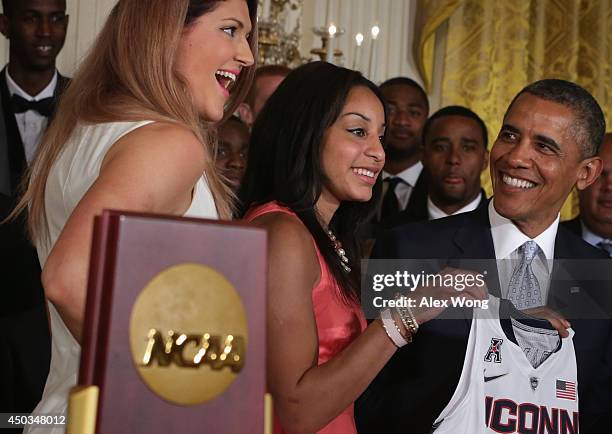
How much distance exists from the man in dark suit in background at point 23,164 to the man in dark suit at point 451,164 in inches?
57.1

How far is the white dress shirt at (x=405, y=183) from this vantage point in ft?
13.5

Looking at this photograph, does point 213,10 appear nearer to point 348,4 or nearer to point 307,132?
point 307,132

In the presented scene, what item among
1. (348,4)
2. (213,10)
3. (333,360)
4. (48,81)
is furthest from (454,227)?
(348,4)

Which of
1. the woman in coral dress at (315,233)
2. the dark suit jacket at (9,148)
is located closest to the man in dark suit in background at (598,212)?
the woman in coral dress at (315,233)

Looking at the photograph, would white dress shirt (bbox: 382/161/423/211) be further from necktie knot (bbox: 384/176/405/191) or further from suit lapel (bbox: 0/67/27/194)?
suit lapel (bbox: 0/67/27/194)

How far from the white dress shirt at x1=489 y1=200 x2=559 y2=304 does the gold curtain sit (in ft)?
10.9

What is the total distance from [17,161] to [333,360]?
200 centimetres

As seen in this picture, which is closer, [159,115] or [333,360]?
[159,115]

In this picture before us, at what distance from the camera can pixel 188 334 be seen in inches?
28.9

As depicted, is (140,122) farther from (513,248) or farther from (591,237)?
(591,237)

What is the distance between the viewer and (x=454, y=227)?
2307 millimetres

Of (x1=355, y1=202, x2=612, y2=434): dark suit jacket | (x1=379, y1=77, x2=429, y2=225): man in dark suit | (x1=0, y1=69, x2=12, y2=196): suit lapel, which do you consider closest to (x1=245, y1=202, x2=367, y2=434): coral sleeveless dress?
(x1=355, y1=202, x2=612, y2=434): dark suit jacket

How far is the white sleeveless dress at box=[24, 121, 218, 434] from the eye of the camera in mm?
1223

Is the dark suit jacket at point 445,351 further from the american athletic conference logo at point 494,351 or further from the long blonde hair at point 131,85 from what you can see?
the long blonde hair at point 131,85
